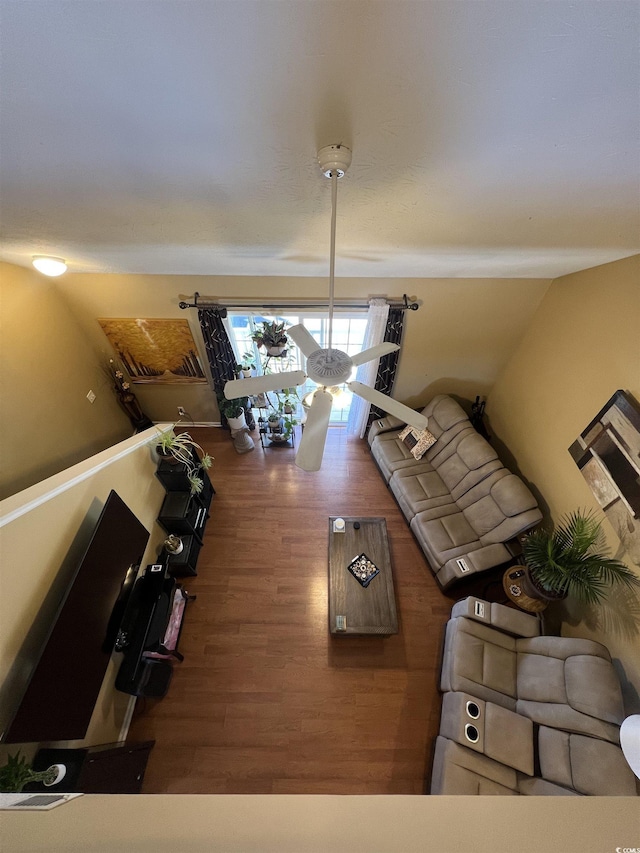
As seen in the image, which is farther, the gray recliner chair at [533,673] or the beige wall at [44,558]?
the gray recliner chair at [533,673]

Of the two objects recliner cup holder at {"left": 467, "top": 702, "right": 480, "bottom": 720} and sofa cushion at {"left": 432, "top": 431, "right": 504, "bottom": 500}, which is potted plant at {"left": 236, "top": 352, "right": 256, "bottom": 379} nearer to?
sofa cushion at {"left": 432, "top": 431, "right": 504, "bottom": 500}

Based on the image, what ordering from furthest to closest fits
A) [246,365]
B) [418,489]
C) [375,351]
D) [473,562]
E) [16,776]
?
[246,365], [418,489], [473,562], [375,351], [16,776]

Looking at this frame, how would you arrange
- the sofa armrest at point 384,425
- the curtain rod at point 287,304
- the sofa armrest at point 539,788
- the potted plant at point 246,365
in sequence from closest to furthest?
1. the sofa armrest at point 539,788
2. the curtain rod at point 287,304
3. the potted plant at point 246,365
4. the sofa armrest at point 384,425

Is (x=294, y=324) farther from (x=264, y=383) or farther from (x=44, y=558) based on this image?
(x=44, y=558)

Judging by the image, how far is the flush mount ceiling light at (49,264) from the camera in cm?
231

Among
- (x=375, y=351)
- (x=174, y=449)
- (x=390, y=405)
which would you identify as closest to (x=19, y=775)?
(x=174, y=449)

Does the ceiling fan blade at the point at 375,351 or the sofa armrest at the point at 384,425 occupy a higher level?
the sofa armrest at the point at 384,425

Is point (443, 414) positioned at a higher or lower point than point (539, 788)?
higher

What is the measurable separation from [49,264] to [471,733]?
14.4 feet

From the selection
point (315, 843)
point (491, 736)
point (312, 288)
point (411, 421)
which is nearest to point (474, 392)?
point (312, 288)

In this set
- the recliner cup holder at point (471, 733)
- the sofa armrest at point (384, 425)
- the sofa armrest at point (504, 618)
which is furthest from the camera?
the sofa armrest at point (384, 425)

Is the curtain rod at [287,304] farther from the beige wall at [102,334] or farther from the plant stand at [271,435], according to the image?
the plant stand at [271,435]

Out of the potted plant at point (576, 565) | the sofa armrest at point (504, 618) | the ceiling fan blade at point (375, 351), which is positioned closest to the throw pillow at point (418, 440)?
the potted plant at point (576, 565)

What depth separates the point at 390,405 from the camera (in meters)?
1.59
